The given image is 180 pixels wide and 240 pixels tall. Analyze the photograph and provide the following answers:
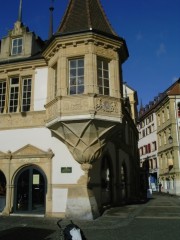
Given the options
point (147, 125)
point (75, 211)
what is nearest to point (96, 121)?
point (75, 211)

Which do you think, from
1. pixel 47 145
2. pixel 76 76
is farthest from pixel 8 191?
pixel 76 76

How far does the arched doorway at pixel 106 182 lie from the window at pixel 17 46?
26.2ft

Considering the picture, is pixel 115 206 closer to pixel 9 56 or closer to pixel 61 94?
pixel 61 94

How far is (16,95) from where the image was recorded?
16.8 meters

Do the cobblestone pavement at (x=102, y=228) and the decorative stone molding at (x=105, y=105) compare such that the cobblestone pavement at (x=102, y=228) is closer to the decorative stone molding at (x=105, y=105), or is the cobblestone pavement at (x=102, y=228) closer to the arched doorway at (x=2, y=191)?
the arched doorway at (x=2, y=191)

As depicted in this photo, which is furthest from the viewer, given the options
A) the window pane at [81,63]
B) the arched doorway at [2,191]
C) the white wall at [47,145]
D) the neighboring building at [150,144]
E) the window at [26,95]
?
the neighboring building at [150,144]

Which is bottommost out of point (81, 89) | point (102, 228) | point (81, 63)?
point (102, 228)

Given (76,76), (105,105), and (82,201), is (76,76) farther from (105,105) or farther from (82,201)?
(82,201)

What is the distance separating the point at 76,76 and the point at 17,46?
17.6 feet

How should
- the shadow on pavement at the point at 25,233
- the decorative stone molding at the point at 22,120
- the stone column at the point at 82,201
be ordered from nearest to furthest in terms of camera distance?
1. the shadow on pavement at the point at 25,233
2. the stone column at the point at 82,201
3. the decorative stone molding at the point at 22,120

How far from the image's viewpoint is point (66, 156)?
14.8 m

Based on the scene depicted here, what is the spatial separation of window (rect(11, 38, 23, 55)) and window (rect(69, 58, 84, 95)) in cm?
446

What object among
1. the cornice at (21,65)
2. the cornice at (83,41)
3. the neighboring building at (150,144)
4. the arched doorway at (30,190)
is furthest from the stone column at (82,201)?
the neighboring building at (150,144)

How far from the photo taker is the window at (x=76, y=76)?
1435 centimetres
